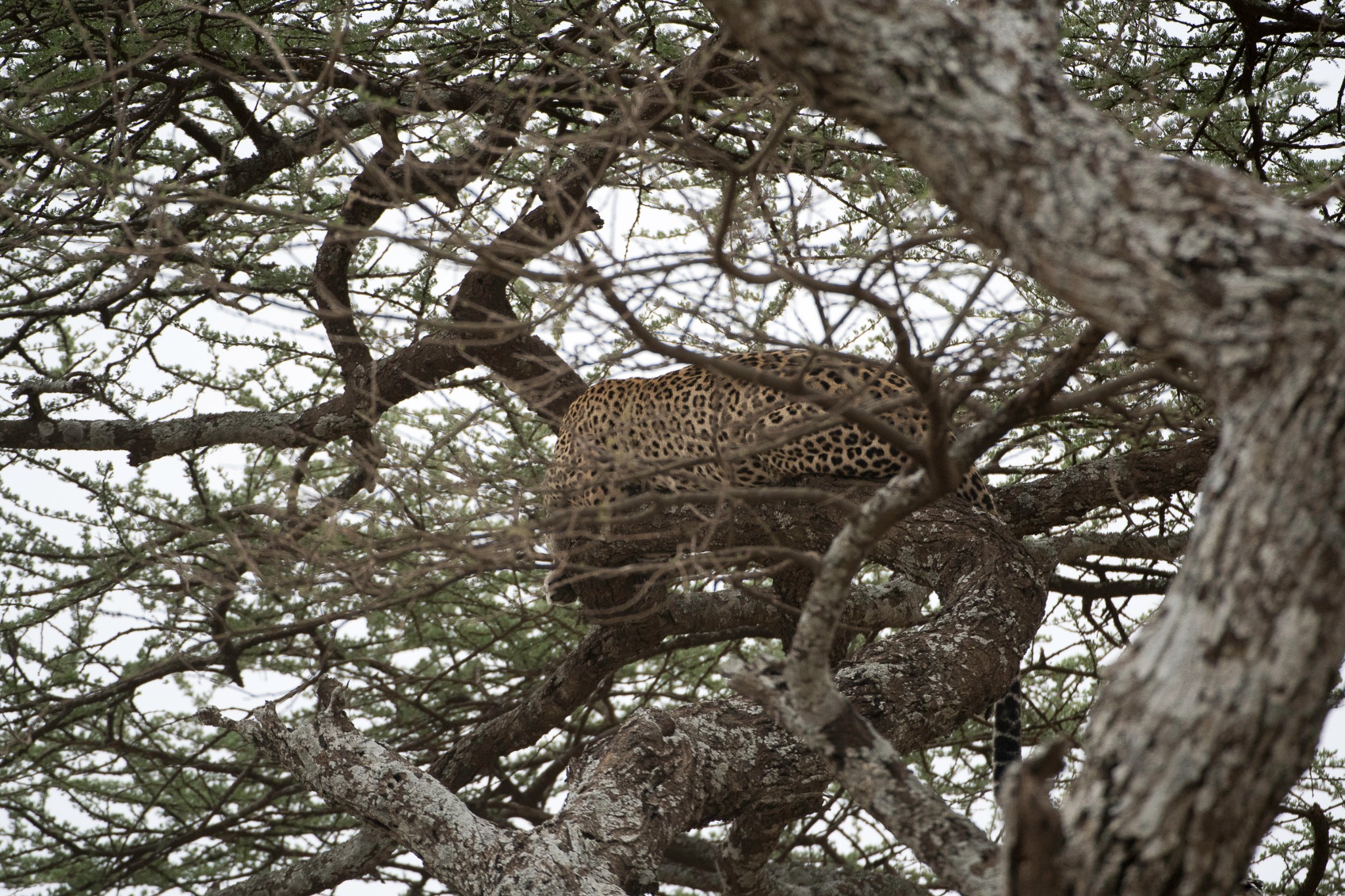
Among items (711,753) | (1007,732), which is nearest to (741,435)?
(711,753)

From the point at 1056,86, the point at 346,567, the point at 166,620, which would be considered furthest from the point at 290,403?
the point at 1056,86

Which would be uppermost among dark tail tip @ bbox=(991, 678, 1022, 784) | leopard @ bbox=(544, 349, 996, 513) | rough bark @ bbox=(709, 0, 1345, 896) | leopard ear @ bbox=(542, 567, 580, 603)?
leopard @ bbox=(544, 349, 996, 513)

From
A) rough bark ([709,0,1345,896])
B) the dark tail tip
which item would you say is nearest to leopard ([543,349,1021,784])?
the dark tail tip

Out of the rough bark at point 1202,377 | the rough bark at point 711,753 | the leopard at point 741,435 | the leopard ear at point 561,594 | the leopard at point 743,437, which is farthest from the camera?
the leopard ear at point 561,594

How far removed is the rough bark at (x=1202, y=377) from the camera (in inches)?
56.6

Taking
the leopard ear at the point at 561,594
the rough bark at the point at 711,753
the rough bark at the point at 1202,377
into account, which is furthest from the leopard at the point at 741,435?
the rough bark at the point at 1202,377

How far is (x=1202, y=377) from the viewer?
1579 millimetres

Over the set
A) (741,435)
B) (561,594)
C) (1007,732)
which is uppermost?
(561,594)

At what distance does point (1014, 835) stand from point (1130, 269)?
733 millimetres

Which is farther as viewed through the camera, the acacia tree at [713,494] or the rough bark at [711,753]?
the rough bark at [711,753]

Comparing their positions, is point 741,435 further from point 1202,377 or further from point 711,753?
point 1202,377

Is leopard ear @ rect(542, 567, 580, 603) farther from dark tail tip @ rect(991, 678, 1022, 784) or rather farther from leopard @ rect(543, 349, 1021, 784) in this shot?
dark tail tip @ rect(991, 678, 1022, 784)

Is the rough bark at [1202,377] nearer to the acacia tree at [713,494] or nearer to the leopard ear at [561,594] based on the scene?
the acacia tree at [713,494]

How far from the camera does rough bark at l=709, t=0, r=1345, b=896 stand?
1.44 metres
